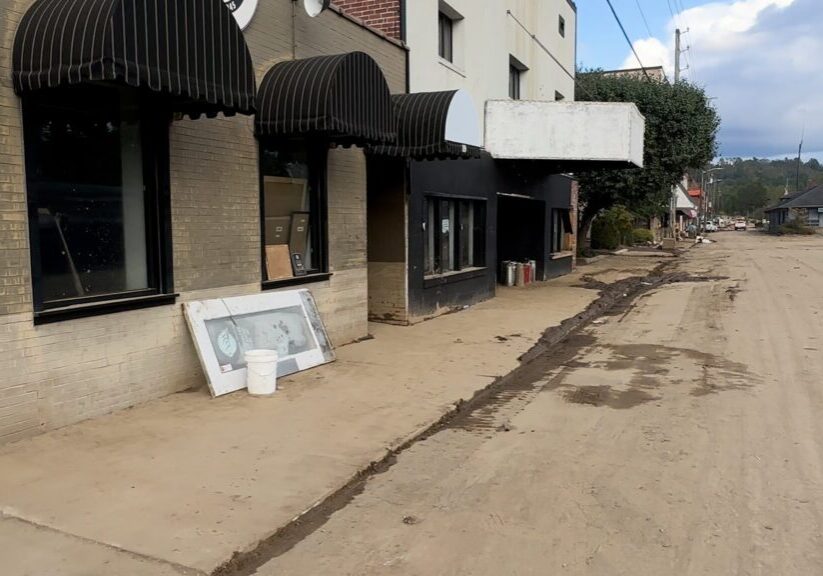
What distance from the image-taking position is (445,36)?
13984mm

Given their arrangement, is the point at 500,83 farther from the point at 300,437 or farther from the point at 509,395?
the point at 300,437

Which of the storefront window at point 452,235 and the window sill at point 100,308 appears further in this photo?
the storefront window at point 452,235

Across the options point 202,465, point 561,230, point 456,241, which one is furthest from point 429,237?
point 561,230

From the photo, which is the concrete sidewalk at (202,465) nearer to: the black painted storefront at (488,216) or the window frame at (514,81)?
the black painted storefront at (488,216)

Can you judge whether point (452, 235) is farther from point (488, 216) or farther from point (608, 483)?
point (608, 483)

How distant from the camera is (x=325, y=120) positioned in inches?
294

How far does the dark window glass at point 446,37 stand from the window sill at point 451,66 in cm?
22

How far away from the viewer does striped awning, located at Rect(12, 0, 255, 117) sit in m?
5.08

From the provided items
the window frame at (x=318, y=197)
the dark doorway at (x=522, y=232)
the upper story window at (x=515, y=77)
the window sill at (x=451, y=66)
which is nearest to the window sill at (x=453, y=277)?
the window frame at (x=318, y=197)

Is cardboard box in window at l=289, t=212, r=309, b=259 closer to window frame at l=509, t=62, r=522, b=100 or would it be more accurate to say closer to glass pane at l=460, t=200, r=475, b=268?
glass pane at l=460, t=200, r=475, b=268

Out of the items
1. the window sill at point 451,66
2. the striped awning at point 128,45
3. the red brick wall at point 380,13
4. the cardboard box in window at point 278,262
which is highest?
the red brick wall at point 380,13

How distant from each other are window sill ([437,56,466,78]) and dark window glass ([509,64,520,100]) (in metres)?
4.26

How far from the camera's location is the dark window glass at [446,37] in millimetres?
13789

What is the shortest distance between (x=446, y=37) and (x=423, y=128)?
4.73m
